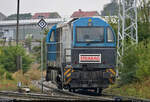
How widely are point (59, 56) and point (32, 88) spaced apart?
9.34 ft

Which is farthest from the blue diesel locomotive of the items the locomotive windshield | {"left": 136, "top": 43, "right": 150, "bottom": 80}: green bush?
{"left": 136, "top": 43, "right": 150, "bottom": 80}: green bush

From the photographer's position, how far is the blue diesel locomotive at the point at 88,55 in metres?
16.1

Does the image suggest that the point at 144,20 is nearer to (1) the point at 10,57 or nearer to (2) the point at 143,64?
(2) the point at 143,64

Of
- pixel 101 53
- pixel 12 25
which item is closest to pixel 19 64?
pixel 101 53

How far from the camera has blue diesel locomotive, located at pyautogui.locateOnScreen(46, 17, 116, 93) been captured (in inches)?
634

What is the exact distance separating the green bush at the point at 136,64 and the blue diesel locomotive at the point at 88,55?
48.3 inches

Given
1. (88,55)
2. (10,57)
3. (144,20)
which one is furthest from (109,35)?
(10,57)

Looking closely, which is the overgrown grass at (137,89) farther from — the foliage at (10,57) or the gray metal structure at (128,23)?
the foliage at (10,57)

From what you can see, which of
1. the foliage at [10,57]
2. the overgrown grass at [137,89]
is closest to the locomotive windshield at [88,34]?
the overgrown grass at [137,89]

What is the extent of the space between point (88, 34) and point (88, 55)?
99 cm

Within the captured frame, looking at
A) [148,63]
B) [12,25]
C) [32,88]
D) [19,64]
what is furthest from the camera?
[12,25]

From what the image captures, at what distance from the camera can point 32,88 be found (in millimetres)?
19203

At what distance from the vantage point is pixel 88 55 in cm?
1622

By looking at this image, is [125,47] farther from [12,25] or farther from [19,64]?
[12,25]
